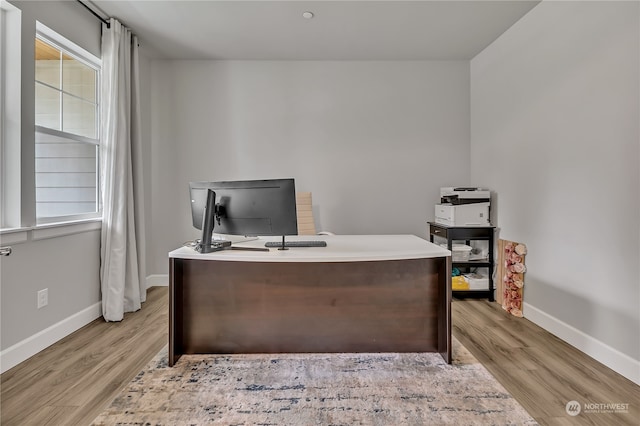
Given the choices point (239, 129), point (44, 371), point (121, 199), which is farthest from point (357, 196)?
point (44, 371)

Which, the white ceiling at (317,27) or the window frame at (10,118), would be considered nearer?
the window frame at (10,118)

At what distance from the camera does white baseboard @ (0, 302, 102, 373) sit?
201cm

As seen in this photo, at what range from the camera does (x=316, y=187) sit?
3.86m

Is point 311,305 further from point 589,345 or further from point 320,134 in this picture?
point 320,134

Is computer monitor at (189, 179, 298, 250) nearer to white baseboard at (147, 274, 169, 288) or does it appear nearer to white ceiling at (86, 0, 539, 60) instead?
white ceiling at (86, 0, 539, 60)

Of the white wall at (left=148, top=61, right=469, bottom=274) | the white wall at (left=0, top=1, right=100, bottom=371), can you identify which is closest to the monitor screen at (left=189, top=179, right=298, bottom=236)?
the white wall at (left=0, top=1, right=100, bottom=371)

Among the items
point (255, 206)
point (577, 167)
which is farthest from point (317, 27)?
point (577, 167)

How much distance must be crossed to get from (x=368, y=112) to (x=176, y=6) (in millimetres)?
2108

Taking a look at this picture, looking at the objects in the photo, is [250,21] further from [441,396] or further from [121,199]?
[441,396]

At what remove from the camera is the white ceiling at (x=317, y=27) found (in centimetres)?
268

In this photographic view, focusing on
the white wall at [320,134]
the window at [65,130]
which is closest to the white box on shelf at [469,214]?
the white wall at [320,134]

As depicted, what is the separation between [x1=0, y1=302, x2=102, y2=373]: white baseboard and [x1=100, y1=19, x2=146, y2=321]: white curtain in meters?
0.11

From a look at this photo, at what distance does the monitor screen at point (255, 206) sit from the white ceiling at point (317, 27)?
1611 mm

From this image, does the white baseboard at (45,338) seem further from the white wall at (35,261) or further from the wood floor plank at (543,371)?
the wood floor plank at (543,371)
